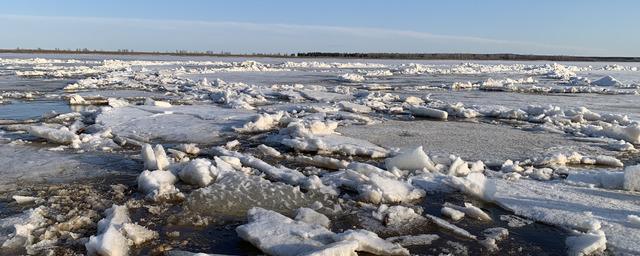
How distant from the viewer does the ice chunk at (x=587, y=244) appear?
8.70 ft

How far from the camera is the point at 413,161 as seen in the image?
434 cm

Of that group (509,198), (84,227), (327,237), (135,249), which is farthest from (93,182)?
(509,198)

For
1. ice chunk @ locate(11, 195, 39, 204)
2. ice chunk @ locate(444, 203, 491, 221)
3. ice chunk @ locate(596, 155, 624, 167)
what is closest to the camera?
ice chunk @ locate(444, 203, 491, 221)

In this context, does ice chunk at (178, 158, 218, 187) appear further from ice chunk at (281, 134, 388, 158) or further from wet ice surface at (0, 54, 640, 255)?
ice chunk at (281, 134, 388, 158)

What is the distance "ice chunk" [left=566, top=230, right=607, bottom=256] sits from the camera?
2.65 m

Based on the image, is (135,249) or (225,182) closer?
(135,249)

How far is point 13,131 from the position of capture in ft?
20.6

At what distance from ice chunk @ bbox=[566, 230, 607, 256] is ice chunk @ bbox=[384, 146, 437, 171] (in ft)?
5.45

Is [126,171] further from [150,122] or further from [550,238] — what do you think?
[550,238]

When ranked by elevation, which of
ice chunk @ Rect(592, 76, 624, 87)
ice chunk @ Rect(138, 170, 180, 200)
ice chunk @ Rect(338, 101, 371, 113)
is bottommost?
ice chunk @ Rect(592, 76, 624, 87)

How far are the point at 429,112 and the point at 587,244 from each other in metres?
5.53

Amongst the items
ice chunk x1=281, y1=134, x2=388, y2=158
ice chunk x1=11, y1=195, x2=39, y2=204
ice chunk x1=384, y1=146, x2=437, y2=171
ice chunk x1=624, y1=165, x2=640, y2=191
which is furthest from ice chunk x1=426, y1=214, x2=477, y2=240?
ice chunk x1=11, y1=195, x2=39, y2=204

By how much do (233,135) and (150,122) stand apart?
1.44 m

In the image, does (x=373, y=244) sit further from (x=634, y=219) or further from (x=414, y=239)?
(x=634, y=219)
